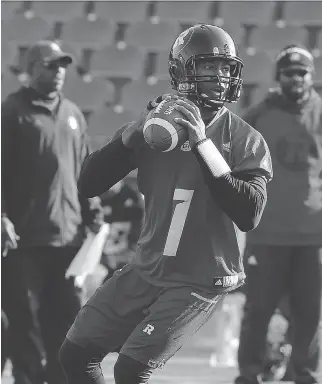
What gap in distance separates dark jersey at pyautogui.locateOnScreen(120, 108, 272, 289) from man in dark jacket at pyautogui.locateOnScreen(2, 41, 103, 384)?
171 cm

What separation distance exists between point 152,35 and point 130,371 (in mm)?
7447

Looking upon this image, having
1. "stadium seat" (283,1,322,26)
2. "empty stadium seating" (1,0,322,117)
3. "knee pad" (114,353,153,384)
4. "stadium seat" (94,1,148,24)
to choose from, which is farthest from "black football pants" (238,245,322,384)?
"stadium seat" (94,1,148,24)

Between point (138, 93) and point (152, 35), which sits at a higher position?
point (152, 35)

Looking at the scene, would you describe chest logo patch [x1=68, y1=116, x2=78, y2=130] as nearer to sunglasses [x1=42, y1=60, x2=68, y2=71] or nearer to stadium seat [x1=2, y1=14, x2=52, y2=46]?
sunglasses [x1=42, y1=60, x2=68, y2=71]

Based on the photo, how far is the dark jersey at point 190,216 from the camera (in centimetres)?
298

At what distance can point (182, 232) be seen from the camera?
298 centimetres

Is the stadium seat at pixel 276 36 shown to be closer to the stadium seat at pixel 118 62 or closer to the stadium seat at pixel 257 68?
the stadium seat at pixel 257 68

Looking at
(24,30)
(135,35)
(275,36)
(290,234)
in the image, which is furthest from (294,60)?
(24,30)

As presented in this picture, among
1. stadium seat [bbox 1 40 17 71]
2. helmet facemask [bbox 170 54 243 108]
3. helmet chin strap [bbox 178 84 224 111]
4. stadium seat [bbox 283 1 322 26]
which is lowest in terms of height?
stadium seat [bbox 1 40 17 71]

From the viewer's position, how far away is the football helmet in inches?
119

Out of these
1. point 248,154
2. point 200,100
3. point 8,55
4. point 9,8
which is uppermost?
point 200,100

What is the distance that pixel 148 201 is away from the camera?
310 cm

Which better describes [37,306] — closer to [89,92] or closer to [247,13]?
[89,92]

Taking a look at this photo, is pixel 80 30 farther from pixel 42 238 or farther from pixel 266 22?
pixel 42 238
